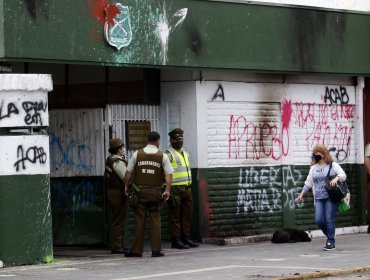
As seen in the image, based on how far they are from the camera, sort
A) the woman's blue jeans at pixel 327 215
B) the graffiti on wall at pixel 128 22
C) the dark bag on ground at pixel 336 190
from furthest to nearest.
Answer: the woman's blue jeans at pixel 327 215
the dark bag on ground at pixel 336 190
the graffiti on wall at pixel 128 22

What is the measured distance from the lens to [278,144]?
21.7 meters

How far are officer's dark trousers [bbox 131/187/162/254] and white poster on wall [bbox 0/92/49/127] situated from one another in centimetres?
192

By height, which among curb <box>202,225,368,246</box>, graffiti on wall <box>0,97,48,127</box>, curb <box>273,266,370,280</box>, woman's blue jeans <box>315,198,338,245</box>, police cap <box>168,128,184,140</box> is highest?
graffiti on wall <box>0,97,48,127</box>

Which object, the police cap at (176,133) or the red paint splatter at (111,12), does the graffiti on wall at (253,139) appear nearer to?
the police cap at (176,133)

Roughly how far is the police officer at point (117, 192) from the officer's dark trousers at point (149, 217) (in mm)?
778

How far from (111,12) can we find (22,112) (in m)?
2.53

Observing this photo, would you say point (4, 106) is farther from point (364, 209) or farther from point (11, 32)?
point (364, 209)

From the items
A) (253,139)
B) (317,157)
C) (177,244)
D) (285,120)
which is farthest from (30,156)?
(285,120)

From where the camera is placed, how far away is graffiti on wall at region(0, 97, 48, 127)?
16406 millimetres

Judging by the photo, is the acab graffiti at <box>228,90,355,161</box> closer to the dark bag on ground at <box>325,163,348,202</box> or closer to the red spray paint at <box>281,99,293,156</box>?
the red spray paint at <box>281,99,293,156</box>

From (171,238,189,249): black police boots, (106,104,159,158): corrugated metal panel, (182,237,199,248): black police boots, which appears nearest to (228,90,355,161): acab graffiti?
(106,104,159,158): corrugated metal panel

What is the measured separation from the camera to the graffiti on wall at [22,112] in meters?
16.4

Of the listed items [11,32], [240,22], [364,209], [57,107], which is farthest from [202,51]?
[364,209]

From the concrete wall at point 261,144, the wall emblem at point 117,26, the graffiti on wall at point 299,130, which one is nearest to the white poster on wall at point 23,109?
the wall emblem at point 117,26
